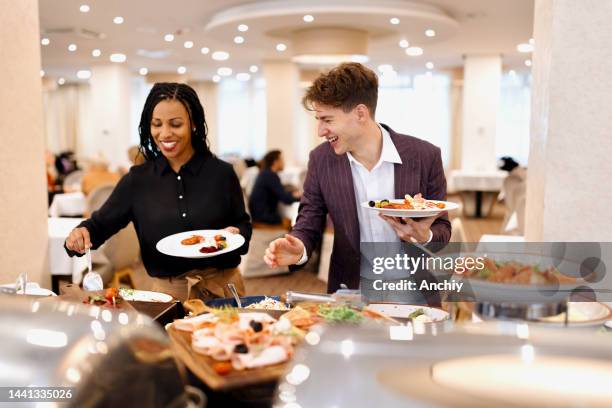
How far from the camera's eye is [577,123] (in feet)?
7.94

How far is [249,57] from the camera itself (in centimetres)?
1212

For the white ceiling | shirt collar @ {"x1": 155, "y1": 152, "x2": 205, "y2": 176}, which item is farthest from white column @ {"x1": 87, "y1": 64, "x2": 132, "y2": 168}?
shirt collar @ {"x1": 155, "y1": 152, "x2": 205, "y2": 176}

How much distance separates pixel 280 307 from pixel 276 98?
11322 millimetres

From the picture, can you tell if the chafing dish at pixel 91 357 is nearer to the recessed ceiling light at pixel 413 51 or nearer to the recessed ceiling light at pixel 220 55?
the recessed ceiling light at pixel 413 51

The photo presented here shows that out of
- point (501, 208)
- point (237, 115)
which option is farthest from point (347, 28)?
point (237, 115)

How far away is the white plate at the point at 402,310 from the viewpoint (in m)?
1.52

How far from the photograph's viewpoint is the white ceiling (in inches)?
284

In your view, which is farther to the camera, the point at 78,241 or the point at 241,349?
the point at 78,241

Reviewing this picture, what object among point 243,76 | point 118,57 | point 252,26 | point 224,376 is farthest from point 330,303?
point 243,76

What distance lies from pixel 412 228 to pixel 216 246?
0.61m

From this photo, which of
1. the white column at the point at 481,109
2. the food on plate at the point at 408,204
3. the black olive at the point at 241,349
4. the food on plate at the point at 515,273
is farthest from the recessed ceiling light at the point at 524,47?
the black olive at the point at 241,349

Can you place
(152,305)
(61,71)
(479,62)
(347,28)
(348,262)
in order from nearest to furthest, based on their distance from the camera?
1. (152,305)
2. (348,262)
3. (347,28)
4. (479,62)
5. (61,71)

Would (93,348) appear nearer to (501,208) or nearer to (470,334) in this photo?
(470,334)

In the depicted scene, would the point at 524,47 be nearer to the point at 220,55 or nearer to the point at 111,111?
the point at 220,55
